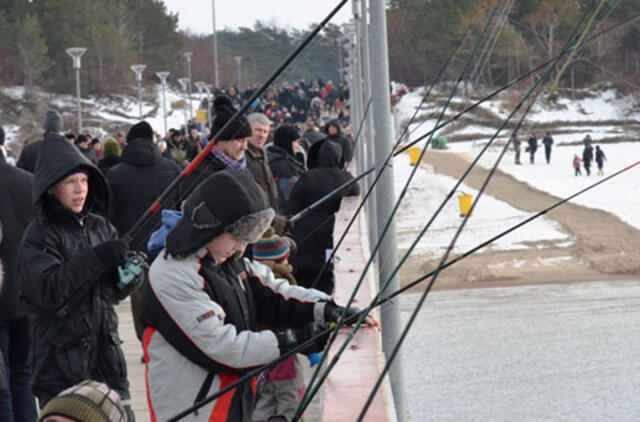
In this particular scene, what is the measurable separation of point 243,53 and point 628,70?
7320 centimetres

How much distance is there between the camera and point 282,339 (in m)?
3.79

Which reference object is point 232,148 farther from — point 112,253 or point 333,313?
point 333,313

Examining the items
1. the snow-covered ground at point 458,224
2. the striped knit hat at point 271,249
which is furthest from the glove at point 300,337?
the snow-covered ground at point 458,224

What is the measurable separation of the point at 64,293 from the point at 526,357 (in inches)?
566

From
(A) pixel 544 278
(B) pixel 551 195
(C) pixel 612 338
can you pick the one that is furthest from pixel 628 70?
(B) pixel 551 195

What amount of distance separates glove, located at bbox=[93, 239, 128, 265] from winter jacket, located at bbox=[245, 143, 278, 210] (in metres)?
3.00

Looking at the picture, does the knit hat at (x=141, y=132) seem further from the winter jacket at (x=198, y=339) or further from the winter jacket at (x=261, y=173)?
the winter jacket at (x=198, y=339)

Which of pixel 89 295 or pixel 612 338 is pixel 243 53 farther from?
pixel 89 295

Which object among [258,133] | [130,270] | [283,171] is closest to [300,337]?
[130,270]

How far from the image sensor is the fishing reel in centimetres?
448

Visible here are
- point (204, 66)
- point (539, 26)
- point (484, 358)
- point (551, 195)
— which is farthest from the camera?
point (204, 66)

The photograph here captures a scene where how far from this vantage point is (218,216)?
3637mm

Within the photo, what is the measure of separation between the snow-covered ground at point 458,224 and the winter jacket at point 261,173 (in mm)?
19544

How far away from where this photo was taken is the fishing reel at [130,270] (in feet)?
14.7
